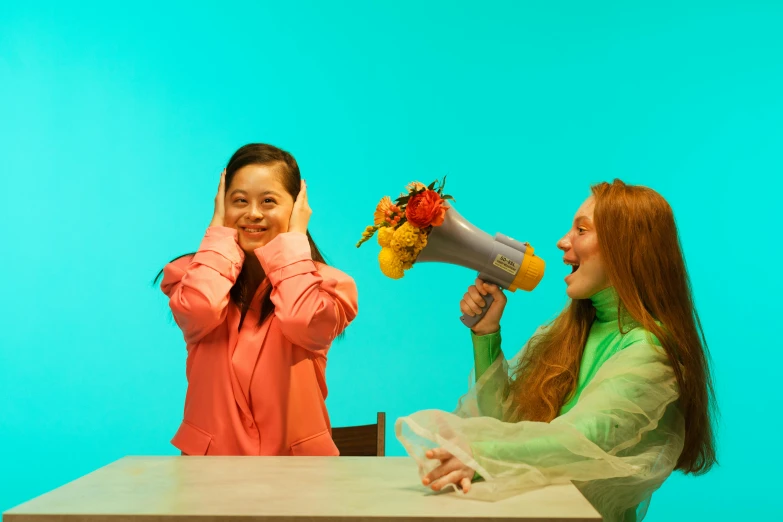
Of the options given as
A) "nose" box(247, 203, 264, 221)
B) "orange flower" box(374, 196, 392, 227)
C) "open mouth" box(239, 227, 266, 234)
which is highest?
"nose" box(247, 203, 264, 221)

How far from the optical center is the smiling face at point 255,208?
2623mm

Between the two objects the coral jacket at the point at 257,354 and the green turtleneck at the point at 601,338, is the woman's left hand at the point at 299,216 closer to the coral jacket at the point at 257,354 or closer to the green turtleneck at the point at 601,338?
the coral jacket at the point at 257,354

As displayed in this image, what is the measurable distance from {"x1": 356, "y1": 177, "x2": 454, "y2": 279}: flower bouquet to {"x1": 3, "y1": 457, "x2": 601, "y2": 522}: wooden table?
1.89ft

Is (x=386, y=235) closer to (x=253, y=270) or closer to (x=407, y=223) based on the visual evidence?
(x=407, y=223)

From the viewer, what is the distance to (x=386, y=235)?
229cm

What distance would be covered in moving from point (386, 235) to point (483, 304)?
39 cm

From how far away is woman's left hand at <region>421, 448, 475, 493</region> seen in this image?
5.36 ft

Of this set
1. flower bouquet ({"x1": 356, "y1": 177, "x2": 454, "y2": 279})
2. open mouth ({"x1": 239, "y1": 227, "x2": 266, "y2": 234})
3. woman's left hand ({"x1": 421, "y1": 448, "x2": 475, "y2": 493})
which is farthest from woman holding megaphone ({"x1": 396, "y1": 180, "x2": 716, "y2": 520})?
open mouth ({"x1": 239, "y1": 227, "x2": 266, "y2": 234})

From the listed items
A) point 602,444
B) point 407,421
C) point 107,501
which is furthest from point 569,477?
point 107,501

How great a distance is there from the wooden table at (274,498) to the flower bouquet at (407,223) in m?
0.58

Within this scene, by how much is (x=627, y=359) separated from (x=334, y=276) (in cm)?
93

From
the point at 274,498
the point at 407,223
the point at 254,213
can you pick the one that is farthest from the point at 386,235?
the point at 274,498

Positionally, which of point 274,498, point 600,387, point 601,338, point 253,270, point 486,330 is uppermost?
point 253,270

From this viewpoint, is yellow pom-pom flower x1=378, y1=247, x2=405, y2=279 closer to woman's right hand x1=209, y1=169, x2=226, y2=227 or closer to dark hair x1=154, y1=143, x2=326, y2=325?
dark hair x1=154, y1=143, x2=326, y2=325
